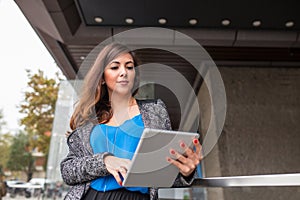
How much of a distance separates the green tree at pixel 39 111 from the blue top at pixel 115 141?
17.3ft

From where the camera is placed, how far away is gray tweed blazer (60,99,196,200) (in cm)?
95

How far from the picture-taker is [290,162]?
169 inches

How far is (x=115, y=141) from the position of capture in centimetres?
106

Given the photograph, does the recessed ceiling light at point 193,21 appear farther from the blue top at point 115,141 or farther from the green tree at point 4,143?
the green tree at point 4,143

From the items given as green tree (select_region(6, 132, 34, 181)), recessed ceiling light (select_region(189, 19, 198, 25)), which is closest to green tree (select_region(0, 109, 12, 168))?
green tree (select_region(6, 132, 34, 181))

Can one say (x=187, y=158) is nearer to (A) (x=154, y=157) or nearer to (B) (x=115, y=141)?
(A) (x=154, y=157)

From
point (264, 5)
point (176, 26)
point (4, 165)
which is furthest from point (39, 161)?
point (264, 5)

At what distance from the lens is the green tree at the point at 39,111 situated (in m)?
6.18

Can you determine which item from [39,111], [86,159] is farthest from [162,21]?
[39,111]

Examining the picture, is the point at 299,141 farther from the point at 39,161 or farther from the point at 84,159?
the point at 39,161

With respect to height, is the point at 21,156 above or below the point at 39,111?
below

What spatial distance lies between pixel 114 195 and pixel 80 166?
0.49ft

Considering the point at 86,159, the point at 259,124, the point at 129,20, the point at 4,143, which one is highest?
the point at 129,20

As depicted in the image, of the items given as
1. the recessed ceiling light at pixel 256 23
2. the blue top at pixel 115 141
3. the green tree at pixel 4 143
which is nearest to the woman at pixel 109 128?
the blue top at pixel 115 141
